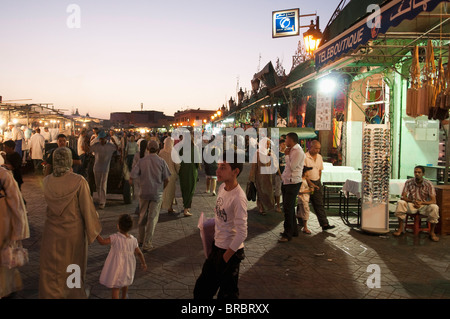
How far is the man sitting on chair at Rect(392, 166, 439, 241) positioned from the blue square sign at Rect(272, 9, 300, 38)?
26.5ft

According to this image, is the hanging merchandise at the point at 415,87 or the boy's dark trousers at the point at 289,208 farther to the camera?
the boy's dark trousers at the point at 289,208

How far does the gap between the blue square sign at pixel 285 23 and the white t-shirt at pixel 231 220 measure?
11.5 metres

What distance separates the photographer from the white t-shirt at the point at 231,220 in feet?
11.3

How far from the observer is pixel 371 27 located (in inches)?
242

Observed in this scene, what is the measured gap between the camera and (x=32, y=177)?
15.4m

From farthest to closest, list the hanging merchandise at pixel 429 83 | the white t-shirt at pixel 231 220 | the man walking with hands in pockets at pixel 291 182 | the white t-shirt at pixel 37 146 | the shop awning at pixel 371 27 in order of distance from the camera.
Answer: the white t-shirt at pixel 37 146, the man walking with hands in pockets at pixel 291 182, the hanging merchandise at pixel 429 83, the shop awning at pixel 371 27, the white t-shirt at pixel 231 220

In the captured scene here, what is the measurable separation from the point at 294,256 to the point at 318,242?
3.48 feet

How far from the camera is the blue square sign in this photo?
1371cm

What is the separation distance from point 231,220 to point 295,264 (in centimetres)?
263

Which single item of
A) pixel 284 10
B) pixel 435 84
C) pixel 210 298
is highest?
pixel 284 10

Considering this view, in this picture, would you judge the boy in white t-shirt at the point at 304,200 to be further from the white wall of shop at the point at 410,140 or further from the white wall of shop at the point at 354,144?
the white wall of shop at the point at 354,144

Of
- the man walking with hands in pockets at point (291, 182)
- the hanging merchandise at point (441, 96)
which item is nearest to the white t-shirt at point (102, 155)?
the man walking with hands in pockets at point (291, 182)
